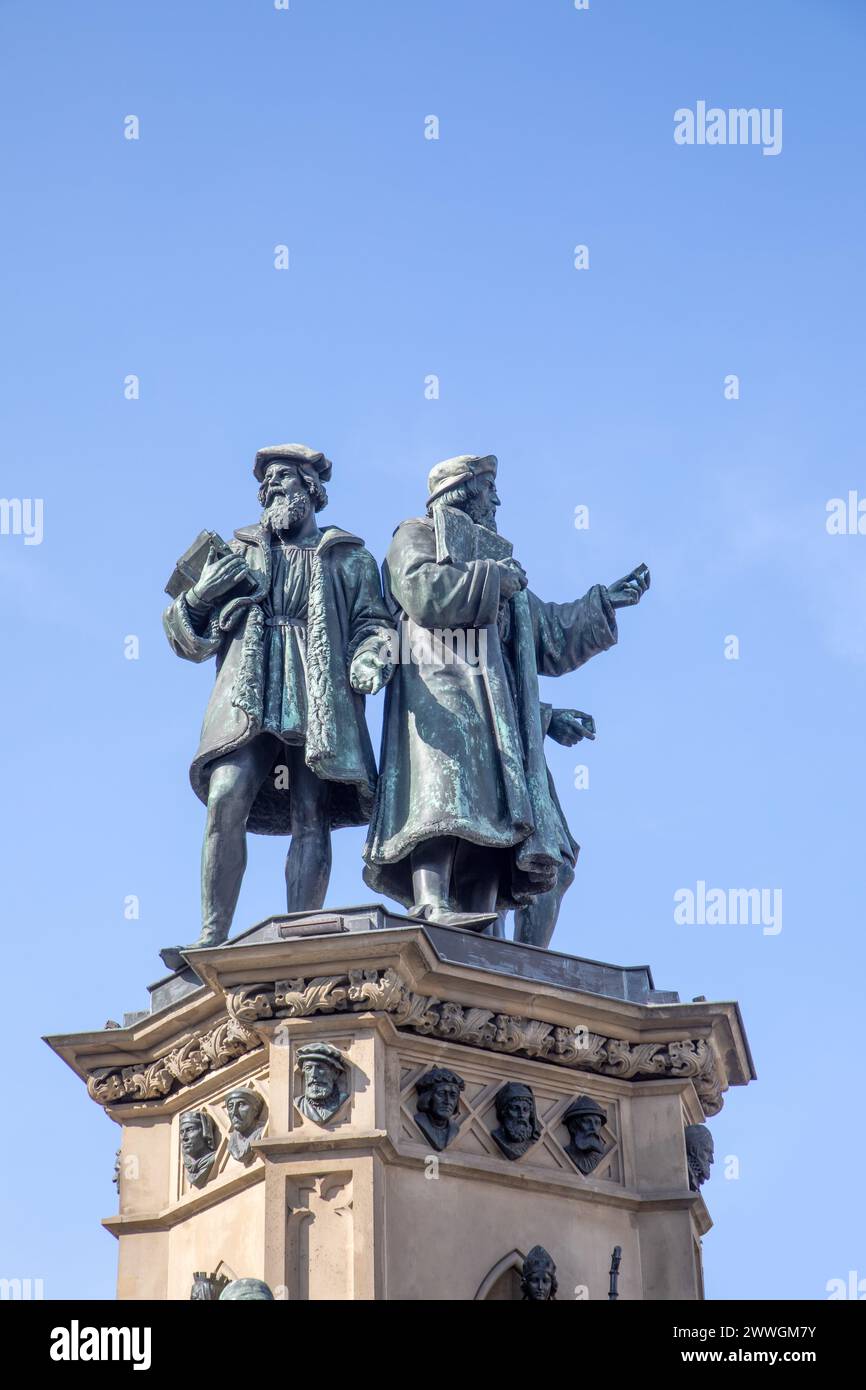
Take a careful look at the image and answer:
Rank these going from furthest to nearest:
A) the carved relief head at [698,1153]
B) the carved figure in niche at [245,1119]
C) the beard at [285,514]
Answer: the beard at [285,514]
the carved relief head at [698,1153]
the carved figure in niche at [245,1119]

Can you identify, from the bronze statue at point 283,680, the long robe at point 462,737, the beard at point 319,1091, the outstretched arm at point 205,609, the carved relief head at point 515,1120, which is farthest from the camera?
the outstretched arm at point 205,609

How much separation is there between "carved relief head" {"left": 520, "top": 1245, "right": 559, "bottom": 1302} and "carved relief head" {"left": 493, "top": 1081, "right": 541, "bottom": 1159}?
71 cm

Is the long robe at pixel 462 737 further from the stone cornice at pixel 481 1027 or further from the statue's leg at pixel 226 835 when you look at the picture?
the stone cornice at pixel 481 1027

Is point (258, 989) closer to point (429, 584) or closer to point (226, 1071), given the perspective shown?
point (226, 1071)

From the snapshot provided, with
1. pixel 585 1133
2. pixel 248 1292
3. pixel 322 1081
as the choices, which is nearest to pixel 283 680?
pixel 322 1081

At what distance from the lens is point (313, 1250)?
725 inches

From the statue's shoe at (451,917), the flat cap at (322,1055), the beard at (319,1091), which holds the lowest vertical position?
the beard at (319,1091)

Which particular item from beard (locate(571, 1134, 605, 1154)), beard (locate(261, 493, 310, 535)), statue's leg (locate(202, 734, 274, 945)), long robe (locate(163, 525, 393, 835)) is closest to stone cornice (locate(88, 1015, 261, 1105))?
statue's leg (locate(202, 734, 274, 945))

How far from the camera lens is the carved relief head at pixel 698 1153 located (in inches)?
792

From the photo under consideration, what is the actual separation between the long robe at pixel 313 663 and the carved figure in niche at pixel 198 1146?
2.48 metres

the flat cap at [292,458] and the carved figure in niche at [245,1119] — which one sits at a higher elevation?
the flat cap at [292,458]

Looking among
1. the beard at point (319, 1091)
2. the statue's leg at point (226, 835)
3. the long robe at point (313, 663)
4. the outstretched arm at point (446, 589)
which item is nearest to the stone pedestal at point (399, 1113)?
the beard at point (319, 1091)

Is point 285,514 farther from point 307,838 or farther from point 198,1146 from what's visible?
point 198,1146
